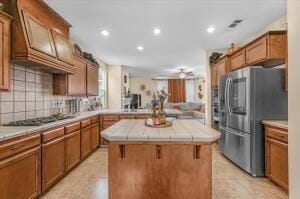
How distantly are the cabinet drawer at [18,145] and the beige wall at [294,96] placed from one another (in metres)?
2.47

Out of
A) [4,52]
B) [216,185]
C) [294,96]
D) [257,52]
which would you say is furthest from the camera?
[257,52]

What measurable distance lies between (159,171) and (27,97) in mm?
2345

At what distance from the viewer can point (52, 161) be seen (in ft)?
9.55

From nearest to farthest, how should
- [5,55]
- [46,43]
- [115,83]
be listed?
[5,55] < [46,43] < [115,83]

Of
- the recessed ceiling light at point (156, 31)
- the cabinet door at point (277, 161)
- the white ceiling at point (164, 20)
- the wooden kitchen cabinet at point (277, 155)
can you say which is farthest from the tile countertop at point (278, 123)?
the recessed ceiling light at point (156, 31)

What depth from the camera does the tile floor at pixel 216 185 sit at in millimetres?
2807

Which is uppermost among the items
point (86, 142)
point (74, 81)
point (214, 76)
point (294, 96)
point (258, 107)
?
point (214, 76)

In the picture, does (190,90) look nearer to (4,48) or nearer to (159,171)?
(159,171)

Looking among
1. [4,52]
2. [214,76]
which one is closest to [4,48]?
[4,52]

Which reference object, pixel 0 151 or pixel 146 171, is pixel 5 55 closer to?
pixel 0 151

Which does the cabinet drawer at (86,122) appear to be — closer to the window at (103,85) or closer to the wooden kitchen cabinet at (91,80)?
the wooden kitchen cabinet at (91,80)

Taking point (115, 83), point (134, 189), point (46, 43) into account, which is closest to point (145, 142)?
point (134, 189)

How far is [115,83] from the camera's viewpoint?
28.9 feet

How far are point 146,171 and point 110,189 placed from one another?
399 mm
